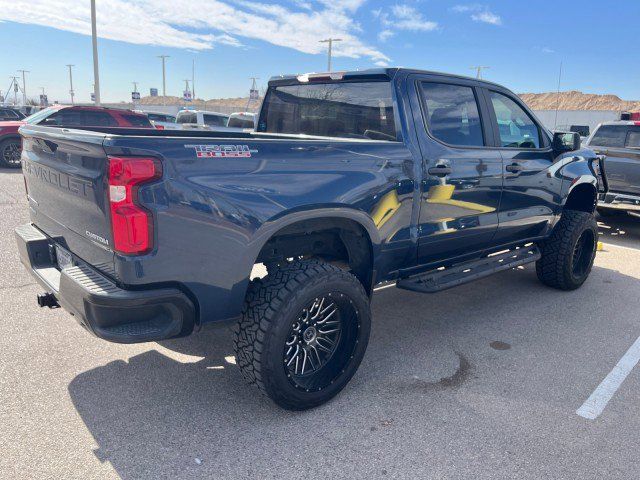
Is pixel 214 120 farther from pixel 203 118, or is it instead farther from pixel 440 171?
pixel 440 171

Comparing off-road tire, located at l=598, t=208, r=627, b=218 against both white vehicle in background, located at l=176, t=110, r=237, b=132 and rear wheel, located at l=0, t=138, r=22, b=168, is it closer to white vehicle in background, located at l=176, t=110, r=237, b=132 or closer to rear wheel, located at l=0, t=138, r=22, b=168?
white vehicle in background, located at l=176, t=110, r=237, b=132

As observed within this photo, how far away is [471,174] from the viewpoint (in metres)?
3.90

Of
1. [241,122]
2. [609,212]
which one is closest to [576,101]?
[241,122]

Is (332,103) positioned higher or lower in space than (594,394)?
higher

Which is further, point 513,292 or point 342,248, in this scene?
point 513,292

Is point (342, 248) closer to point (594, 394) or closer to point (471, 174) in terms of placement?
point (471, 174)

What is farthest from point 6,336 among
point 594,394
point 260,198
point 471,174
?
point 594,394

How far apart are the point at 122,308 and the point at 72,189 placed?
75 cm

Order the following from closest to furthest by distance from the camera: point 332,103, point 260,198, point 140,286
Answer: point 140,286 < point 260,198 < point 332,103

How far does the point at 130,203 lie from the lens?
230 centimetres

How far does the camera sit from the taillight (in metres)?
2.29

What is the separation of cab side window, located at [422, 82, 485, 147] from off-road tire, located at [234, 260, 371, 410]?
4.73ft

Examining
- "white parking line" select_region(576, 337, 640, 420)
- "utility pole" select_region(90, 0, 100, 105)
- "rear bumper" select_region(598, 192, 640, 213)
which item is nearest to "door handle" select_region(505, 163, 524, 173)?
"white parking line" select_region(576, 337, 640, 420)

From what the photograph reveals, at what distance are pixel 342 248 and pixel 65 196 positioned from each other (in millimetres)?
1734
